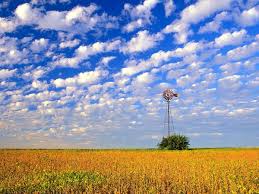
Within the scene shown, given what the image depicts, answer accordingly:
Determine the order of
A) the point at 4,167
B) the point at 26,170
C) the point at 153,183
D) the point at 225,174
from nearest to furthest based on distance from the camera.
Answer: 1. the point at 153,183
2. the point at 225,174
3. the point at 26,170
4. the point at 4,167

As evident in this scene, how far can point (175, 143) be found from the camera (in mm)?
65062

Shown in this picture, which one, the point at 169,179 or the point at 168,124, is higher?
the point at 168,124

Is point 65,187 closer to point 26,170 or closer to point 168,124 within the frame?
point 26,170

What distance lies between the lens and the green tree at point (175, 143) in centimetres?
6469

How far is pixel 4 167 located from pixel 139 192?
→ 1559cm

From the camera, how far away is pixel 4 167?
2930 cm

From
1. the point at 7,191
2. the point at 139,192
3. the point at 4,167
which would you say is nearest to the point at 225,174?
the point at 139,192

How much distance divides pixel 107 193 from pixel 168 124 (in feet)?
168

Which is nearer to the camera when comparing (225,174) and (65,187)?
(65,187)

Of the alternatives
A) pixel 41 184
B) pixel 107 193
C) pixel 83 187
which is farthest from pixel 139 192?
pixel 41 184

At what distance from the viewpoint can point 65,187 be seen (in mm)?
17828

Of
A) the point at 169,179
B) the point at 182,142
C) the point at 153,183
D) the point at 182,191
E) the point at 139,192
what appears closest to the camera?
the point at 139,192

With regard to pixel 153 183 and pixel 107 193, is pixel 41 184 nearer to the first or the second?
pixel 107 193

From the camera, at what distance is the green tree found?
64688mm
